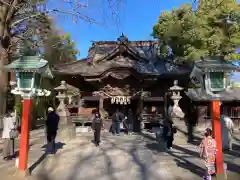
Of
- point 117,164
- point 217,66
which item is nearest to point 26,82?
point 117,164

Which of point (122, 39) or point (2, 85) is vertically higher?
point (122, 39)

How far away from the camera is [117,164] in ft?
23.1

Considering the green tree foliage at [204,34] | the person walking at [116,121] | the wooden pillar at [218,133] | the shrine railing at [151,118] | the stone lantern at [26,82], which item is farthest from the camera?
the green tree foliage at [204,34]

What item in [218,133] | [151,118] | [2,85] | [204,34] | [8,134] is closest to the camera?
[218,133]

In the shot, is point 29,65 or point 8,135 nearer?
point 29,65

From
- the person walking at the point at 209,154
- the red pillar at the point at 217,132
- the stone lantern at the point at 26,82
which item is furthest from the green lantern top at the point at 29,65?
the red pillar at the point at 217,132

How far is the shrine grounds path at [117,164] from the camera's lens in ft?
19.3

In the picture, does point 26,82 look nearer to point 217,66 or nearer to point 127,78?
point 217,66

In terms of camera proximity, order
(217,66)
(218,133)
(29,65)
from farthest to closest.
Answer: (29,65) < (217,66) < (218,133)

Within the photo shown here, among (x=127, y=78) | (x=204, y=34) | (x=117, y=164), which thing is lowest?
(x=117, y=164)

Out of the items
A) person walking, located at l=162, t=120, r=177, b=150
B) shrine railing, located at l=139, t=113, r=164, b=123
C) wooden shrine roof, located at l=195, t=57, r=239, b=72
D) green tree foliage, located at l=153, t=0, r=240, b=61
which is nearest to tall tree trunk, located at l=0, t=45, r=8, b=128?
person walking, located at l=162, t=120, r=177, b=150

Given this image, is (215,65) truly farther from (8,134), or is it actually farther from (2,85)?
(2,85)

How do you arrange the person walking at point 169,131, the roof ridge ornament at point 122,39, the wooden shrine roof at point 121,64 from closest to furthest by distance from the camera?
the person walking at point 169,131
the wooden shrine roof at point 121,64
the roof ridge ornament at point 122,39

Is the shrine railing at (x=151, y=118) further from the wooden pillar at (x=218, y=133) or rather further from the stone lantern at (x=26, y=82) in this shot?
the stone lantern at (x=26, y=82)
